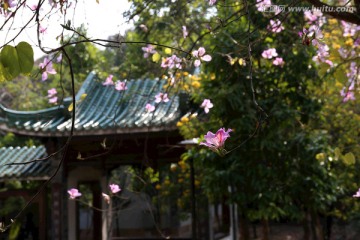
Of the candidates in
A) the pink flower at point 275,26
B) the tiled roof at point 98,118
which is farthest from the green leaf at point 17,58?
the tiled roof at point 98,118

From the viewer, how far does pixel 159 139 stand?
24.9 ft

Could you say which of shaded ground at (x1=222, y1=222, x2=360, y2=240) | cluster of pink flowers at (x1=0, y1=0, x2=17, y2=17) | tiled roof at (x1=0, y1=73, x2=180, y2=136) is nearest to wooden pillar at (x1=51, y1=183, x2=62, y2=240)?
tiled roof at (x1=0, y1=73, x2=180, y2=136)

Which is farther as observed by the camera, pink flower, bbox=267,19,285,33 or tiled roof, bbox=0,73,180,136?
tiled roof, bbox=0,73,180,136

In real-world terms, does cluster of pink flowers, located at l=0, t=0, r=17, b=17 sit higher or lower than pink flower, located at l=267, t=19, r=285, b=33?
lower

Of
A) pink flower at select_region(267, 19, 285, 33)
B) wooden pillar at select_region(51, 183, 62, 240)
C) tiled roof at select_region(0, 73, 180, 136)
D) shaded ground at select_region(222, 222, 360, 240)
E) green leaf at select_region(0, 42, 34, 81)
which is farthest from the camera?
shaded ground at select_region(222, 222, 360, 240)

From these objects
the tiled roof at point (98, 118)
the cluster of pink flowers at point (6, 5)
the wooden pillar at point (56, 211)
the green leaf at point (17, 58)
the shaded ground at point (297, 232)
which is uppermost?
the tiled roof at point (98, 118)

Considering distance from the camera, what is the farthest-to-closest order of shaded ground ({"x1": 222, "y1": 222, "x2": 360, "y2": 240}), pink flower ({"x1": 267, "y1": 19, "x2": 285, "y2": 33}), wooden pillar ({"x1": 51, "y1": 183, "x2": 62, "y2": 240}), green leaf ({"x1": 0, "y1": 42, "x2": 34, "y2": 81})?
shaded ground ({"x1": 222, "y1": 222, "x2": 360, "y2": 240}), wooden pillar ({"x1": 51, "y1": 183, "x2": 62, "y2": 240}), pink flower ({"x1": 267, "y1": 19, "x2": 285, "y2": 33}), green leaf ({"x1": 0, "y1": 42, "x2": 34, "y2": 81})

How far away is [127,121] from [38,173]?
5.49 feet

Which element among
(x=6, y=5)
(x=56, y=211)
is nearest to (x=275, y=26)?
(x=6, y=5)

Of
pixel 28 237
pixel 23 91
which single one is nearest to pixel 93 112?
pixel 28 237

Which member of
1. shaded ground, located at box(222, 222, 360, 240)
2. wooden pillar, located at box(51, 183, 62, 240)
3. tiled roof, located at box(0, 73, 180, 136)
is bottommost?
shaded ground, located at box(222, 222, 360, 240)

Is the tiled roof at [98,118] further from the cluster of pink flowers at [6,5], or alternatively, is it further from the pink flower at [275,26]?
the cluster of pink flowers at [6,5]

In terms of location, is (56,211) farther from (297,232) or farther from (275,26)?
(297,232)

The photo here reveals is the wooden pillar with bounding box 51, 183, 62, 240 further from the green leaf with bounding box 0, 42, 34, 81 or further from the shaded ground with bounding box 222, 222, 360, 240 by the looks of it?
the green leaf with bounding box 0, 42, 34, 81
